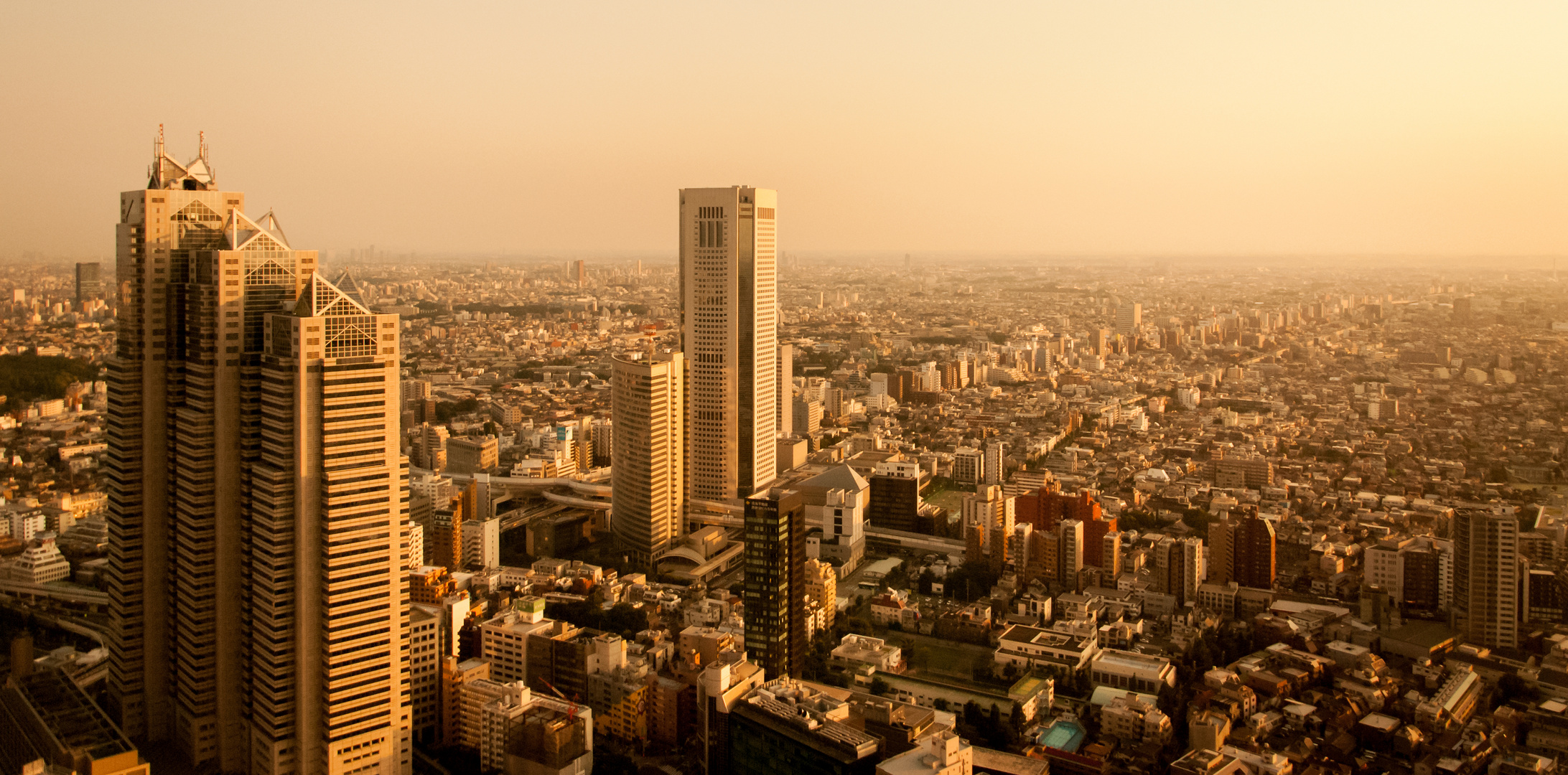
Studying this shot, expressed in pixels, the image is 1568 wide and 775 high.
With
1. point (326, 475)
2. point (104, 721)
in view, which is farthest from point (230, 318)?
point (104, 721)

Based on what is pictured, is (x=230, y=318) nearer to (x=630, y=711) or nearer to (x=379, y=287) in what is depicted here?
(x=630, y=711)

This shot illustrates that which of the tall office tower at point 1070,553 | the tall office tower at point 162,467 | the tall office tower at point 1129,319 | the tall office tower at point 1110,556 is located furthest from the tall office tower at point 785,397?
the tall office tower at point 162,467

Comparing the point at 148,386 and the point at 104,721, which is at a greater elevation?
the point at 148,386

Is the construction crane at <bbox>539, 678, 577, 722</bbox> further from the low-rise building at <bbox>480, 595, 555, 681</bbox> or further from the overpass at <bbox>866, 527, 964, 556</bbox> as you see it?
the overpass at <bbox>866, 527, 964, 556</bbox>

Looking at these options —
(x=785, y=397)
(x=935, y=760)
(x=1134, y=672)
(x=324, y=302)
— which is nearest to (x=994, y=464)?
(x=785, y=397)

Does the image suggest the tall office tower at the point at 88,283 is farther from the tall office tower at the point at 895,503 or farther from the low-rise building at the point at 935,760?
the tall office tower at the point at 895,503
